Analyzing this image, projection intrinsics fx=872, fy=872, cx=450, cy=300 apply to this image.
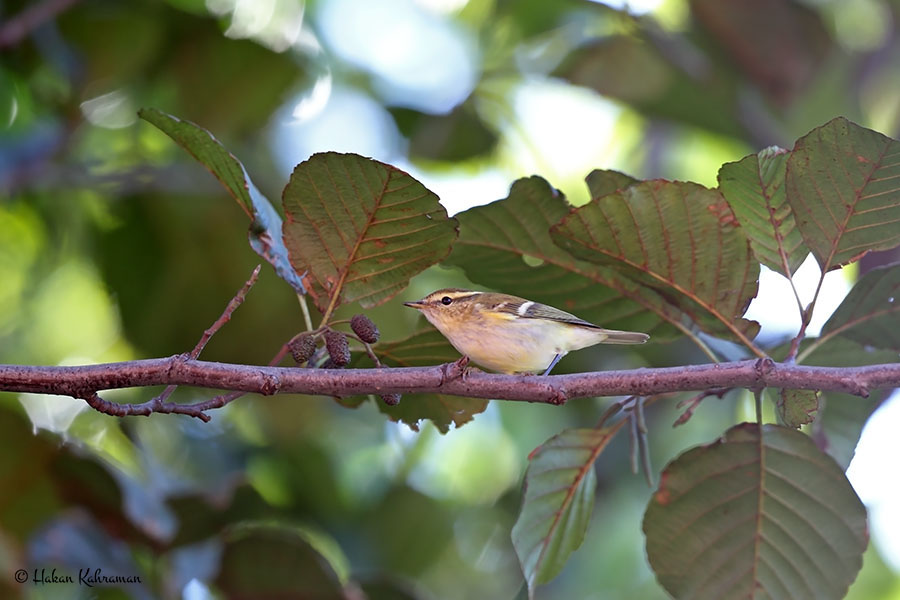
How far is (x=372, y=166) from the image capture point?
5.45 ft

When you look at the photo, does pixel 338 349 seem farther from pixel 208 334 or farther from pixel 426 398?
pixel 426 398

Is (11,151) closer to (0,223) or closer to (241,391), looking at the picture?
(0,223)

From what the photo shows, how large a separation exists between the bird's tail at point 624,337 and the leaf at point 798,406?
45 centimetres

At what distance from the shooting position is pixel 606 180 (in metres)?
2.04

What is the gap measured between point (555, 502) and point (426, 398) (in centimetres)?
39

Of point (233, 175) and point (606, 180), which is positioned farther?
point (606, 180)

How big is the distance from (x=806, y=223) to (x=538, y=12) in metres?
3.02

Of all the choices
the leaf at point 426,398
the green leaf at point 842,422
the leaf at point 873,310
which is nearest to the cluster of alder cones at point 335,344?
the leaf at point 426,398

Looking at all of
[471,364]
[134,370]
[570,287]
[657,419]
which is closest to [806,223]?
[570,287]

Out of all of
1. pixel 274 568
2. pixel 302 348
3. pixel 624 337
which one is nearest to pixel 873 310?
pixel 624 337

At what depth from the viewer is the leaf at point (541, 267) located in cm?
209

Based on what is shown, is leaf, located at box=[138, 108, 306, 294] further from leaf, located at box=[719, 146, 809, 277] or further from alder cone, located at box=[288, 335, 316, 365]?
leaf, located at box=[719, 146, 809, 277]

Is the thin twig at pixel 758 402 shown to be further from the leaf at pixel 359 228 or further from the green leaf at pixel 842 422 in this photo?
the leaf at pixel 359 228

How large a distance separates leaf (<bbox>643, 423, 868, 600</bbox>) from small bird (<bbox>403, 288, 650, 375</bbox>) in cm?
39
